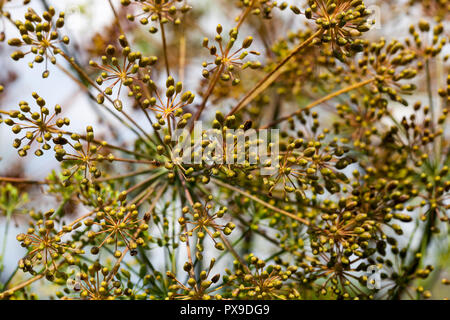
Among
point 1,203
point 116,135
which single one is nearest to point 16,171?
point 1,203

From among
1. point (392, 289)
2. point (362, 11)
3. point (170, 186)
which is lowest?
point (392, 289)

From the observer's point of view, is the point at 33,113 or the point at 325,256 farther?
the point at 325,256

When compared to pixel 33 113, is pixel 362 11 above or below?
above

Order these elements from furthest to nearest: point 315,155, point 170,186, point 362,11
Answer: point 170,186 < point 315,155 < point 362,11

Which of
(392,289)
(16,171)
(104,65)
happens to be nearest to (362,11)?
(104,65)

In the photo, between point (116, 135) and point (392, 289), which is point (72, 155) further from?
point (392, 289)

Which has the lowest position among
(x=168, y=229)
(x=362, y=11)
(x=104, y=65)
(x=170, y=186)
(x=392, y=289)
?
(x=392, y=289)
